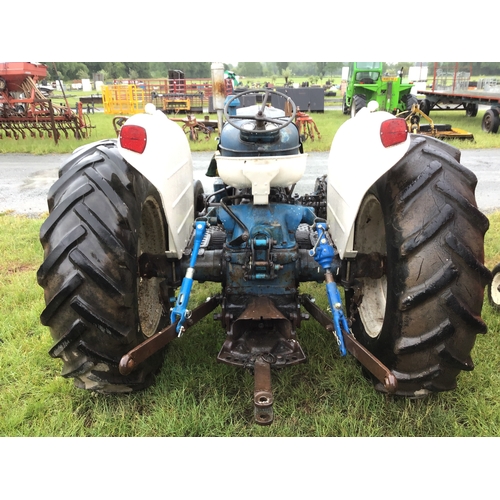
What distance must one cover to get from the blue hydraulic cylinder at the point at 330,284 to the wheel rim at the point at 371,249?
26 cm

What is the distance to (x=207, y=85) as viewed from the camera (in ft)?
66.1

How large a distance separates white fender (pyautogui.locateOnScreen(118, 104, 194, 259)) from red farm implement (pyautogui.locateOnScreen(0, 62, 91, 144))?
32.1 feet

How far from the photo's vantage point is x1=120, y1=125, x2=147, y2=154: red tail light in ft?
7.02

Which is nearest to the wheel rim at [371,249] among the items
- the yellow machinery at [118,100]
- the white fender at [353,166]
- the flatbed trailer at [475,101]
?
the white fender at [353,166]

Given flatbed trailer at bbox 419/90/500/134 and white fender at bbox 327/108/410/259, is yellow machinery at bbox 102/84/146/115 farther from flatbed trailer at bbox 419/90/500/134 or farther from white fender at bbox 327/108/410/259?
white fender at bbox 327/108/410/259

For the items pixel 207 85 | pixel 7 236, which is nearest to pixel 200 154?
pixel 7 236

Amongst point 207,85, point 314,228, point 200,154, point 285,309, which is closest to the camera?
point 285,309

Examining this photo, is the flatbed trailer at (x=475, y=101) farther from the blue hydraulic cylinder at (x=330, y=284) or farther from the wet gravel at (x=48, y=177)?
the blue hydraulic cylinder at (x=330, y=284)

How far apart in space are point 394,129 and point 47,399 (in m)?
2.23

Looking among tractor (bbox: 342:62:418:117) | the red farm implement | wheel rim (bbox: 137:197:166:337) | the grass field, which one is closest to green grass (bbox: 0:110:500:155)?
the grass field

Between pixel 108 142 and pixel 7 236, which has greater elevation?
pixel 108 142

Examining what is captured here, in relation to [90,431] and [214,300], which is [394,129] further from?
[90,431]

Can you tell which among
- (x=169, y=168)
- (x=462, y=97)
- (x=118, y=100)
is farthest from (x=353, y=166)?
(x=118, y=100)

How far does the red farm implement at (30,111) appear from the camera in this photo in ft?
39.7
